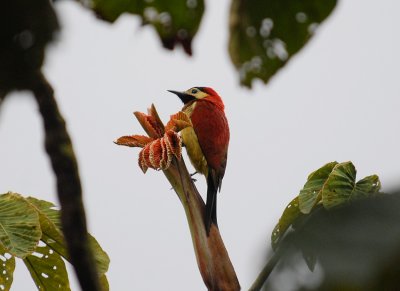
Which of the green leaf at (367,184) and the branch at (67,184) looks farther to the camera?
the green leaf at (367,184)

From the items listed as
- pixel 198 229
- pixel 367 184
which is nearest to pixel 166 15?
pixel 198 229

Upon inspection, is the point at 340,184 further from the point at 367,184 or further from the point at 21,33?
the point at 21,33

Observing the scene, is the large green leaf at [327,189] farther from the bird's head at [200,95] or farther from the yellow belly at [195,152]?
the bird's head at [200,95]

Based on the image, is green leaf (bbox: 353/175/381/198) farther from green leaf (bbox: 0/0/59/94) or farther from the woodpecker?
green leaf (bbox: 0/0/59/94)

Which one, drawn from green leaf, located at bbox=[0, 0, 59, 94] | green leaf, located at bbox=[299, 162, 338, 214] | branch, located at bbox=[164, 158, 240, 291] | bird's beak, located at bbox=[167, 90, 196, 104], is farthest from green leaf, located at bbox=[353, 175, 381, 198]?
bird's beak, located at bbox=[167, 90, 196, 104]

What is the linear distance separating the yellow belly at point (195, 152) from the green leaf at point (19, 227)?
275 cm

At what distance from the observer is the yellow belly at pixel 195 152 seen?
5742 millimetres

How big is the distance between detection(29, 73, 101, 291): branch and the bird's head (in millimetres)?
5611

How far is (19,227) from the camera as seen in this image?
300 cm

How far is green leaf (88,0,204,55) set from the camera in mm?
831

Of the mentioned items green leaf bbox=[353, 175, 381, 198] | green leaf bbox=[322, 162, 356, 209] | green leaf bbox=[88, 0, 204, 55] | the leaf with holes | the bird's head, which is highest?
the bird's head

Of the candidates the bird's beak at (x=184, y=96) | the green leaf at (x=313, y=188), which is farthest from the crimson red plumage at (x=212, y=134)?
the green leaf at (x=313, y=188)

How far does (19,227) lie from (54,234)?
0.24 m

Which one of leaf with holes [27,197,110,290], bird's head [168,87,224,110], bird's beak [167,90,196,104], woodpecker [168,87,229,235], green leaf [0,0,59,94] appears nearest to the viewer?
green leaf [0,0,59,94]
